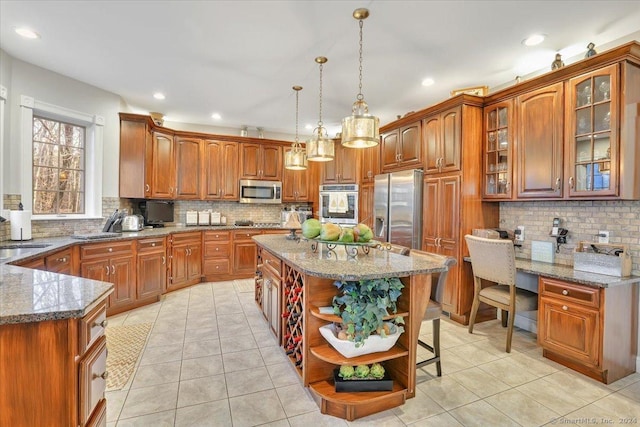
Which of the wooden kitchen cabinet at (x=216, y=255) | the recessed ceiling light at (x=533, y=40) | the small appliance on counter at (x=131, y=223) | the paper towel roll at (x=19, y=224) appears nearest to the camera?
the recessed ceiling light at (x=533, y=40)

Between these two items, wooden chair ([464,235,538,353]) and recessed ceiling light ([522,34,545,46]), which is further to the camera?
wooden chair ([464,235,538,353])

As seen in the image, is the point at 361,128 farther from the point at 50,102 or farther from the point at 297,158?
the point at 50,102

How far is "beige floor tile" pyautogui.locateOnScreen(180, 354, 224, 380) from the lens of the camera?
2.33m

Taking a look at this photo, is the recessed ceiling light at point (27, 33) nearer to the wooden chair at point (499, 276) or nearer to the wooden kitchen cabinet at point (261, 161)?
the wooden kitchen cabinet at point (261, 161)

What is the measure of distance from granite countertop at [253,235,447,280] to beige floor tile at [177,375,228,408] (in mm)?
1019

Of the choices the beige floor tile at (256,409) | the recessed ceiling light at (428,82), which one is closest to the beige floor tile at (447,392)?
the beige floor tile at (256,409)

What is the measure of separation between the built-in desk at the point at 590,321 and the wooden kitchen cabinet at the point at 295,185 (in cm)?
412

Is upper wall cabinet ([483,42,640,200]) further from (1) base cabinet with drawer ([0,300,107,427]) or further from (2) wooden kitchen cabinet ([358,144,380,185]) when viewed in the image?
(1) base cabinet with drawer ([0,300,107,427])

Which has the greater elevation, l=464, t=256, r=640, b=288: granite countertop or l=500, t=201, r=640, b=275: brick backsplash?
l=500, t=201, r=640, b=275: brick backsplash

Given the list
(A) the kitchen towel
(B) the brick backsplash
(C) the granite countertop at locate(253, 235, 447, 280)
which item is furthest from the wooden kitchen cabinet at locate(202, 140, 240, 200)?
(B) the brick backsplash

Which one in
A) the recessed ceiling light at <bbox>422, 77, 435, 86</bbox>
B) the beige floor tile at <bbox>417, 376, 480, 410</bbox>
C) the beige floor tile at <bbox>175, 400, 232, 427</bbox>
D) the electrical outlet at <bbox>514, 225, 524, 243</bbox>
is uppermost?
the recessed ceiling light at <bbox>422, 77, 435, 86</bbox>

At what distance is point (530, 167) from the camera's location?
2.97 m

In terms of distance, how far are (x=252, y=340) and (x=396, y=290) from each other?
1.71 meters

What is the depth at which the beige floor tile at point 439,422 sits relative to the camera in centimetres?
181
